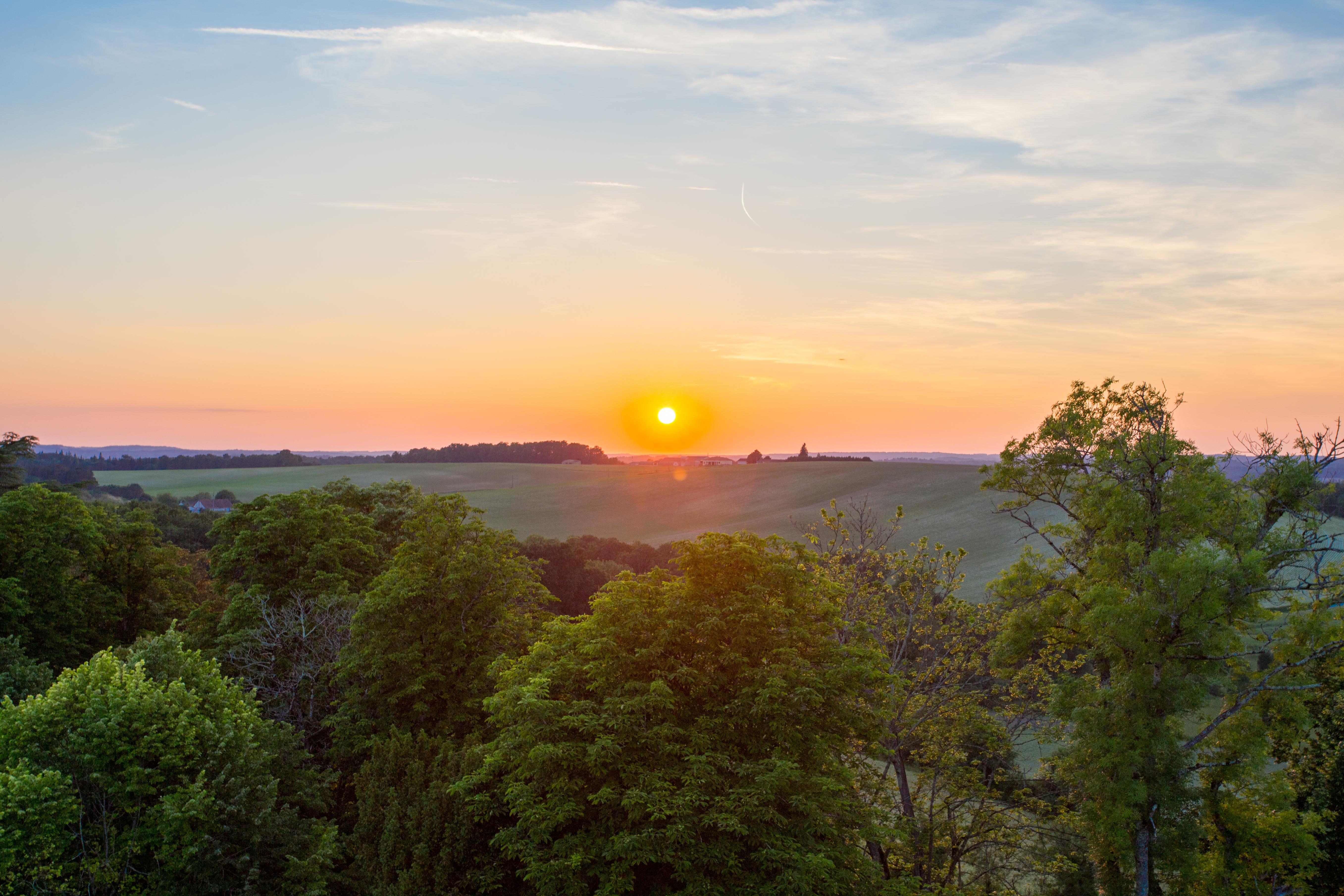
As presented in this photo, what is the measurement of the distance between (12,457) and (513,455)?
107932 millimetres

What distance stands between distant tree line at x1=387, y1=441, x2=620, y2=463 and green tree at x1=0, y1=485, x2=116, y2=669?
111 m

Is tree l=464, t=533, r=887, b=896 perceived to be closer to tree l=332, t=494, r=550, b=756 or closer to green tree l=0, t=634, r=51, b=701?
tree l=332, t=494, r=550, b=756

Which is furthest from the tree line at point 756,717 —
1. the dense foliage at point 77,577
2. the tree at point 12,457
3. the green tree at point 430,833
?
the tree at point 12,457

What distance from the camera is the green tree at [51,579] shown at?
31.8 meters

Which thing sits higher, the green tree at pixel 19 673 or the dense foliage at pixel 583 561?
the green tree at pixel 19 673

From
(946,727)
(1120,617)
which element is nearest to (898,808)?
(946,727)

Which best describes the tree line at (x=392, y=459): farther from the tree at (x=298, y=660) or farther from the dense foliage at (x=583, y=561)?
the tree at (x=298, y=660)

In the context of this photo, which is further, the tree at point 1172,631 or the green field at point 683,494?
the green field at point 683,494

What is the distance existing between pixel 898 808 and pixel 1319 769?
41.9ft

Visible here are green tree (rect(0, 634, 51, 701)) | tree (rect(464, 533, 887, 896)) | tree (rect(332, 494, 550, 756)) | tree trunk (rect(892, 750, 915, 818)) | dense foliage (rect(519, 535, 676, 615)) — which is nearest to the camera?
tree (rect(464, 533, 887, 896))

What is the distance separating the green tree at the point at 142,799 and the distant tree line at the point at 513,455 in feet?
423

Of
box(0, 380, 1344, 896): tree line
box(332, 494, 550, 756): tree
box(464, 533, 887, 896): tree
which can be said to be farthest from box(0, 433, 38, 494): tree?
box(464, 533, 887, 896): tree

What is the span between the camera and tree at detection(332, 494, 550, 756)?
77.2 feet

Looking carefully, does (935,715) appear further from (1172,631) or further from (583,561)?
(583,561)
